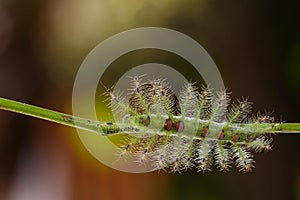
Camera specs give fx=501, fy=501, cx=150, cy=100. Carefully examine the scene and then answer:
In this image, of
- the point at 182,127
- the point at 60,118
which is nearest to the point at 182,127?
the point at 182,127

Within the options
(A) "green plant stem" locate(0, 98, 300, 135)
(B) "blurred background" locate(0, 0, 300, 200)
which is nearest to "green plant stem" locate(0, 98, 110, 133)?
(A) "green plant stem" locate(0, 98, 300, 135)

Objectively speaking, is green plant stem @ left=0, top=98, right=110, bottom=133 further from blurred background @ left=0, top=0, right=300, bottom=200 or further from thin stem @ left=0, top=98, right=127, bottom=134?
blurred background @ left=0, top=0, right=300, bottom=200

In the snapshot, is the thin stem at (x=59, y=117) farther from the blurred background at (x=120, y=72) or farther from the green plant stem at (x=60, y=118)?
the blurred background at (x=120, y=72)

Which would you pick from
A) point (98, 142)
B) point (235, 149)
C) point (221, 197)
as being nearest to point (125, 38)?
point (98, 142)

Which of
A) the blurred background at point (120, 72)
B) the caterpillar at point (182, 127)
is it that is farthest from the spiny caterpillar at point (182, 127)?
the blurred background at point (120, 72)

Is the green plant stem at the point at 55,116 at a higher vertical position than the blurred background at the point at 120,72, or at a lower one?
lower

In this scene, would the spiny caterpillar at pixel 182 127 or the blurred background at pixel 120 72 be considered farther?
the blurred background at pixel 120 72

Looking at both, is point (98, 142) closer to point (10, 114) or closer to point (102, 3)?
point (10, 114)
